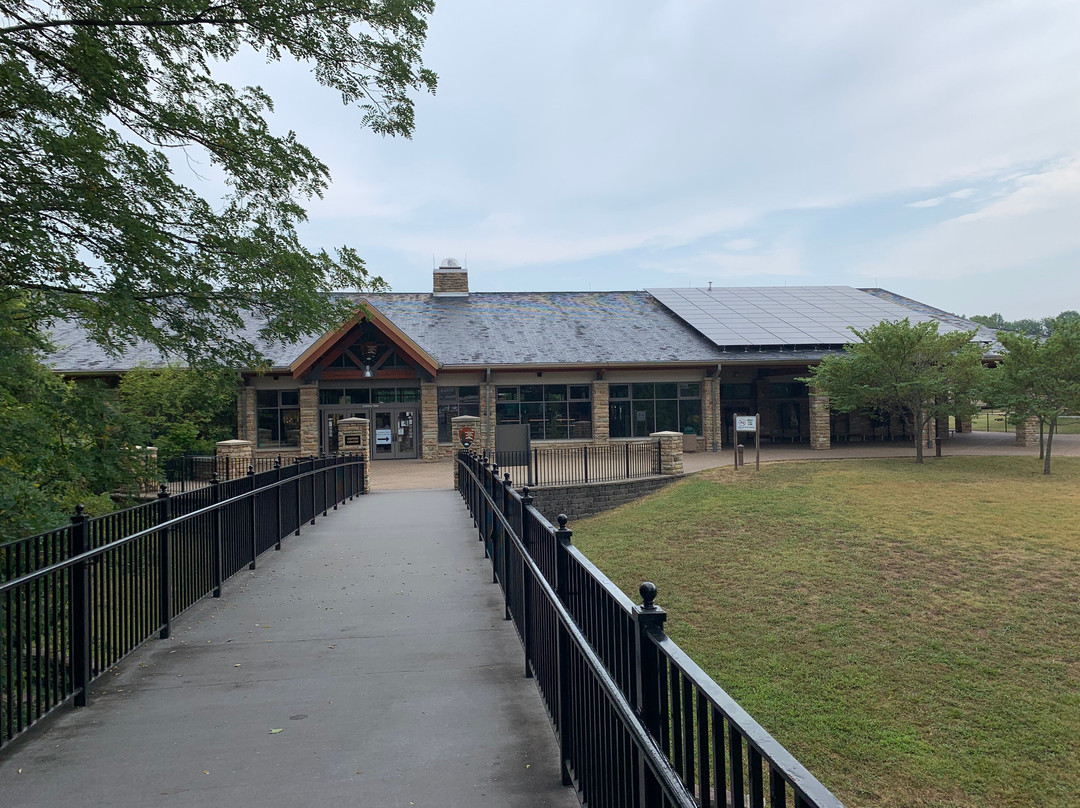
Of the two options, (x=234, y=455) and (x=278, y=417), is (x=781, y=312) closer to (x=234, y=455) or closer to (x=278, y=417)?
(x=278, y=417)

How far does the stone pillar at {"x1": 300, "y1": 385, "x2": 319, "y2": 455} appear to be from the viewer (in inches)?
1069

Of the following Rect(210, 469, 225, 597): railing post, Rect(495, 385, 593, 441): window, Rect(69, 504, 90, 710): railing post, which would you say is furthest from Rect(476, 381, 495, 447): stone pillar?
Rect(69, 504, 90, 710): railing post

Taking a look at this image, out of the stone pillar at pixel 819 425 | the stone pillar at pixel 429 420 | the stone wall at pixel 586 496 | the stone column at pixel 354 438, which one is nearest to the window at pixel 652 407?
the stone pillar at pixel 819 425

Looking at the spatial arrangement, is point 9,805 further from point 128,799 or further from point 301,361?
point 301,361

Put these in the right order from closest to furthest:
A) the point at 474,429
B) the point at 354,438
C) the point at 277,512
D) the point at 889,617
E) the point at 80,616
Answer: the point at 80,616 < the point at 889,617 < the point at 277,512 < the point at 354,438 < the point at 474,429

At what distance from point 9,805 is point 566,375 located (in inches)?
1012

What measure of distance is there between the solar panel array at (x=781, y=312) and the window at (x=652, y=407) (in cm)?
250

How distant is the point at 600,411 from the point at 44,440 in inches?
861

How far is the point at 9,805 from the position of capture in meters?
3.51

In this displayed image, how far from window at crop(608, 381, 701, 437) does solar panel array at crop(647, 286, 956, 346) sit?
250 cm

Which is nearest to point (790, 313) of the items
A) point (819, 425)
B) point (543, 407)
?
point (819, 425)

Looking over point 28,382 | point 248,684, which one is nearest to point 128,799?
point 248,684

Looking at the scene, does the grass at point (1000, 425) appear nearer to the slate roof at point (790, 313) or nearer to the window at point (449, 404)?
the slate roof at point (790, 313)

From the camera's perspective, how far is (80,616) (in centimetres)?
482
